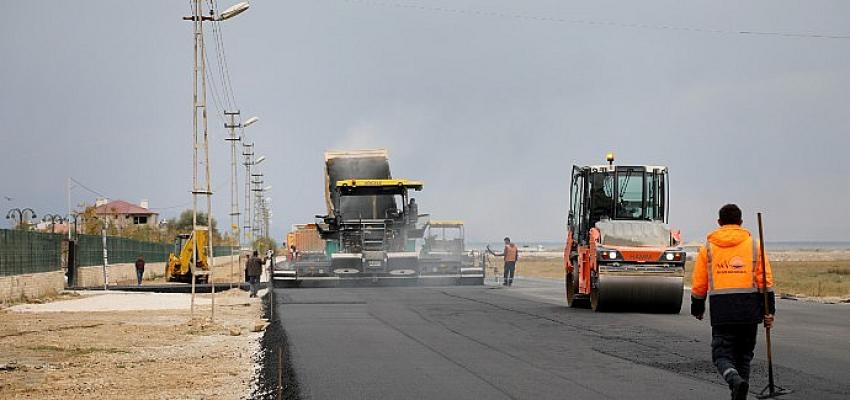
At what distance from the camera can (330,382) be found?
12.4 m

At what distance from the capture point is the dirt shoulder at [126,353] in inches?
522

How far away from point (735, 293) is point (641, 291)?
44.3ft

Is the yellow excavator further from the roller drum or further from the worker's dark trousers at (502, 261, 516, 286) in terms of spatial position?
the roller drum

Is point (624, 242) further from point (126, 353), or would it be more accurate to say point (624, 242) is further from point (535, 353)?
point (126, 353)

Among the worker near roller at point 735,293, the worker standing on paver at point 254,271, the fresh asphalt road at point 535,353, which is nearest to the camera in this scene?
the worker near roller at point 735,293

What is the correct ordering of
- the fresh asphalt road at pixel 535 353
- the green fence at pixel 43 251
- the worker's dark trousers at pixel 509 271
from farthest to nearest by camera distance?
the worker's dark trousers at pixel 509 271 < the green fence at pixel 43 251 < the fresh asphalt road at pixel 535 353

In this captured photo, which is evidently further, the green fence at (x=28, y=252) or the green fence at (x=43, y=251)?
the green fence at (x=43, y=251)

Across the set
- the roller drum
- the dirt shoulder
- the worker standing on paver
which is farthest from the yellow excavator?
the roller drum

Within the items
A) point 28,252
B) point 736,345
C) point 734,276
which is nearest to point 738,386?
point 736,345

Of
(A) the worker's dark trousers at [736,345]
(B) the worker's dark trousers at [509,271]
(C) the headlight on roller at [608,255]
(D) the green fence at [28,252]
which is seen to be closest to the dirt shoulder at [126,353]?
(D) the green fence at [28,252]

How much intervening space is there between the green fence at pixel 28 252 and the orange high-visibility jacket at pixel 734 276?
26.6m

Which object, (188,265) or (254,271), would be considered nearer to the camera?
(254,271)

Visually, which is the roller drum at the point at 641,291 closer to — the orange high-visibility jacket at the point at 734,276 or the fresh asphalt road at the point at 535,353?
the fresh asphalt road at the point at 535,353

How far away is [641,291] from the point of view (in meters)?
23.3
